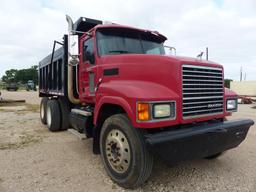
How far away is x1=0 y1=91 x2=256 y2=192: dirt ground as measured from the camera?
3.53 meters

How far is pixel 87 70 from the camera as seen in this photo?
498 centimetres

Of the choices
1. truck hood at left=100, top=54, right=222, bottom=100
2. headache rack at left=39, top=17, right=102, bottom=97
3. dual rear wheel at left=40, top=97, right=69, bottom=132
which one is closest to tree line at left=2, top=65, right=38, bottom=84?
headache rack at left=39, top=17, right=102, bottom=97

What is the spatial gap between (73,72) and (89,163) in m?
2.47

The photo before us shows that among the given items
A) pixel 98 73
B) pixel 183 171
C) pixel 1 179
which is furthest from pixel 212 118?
pixel 1 179

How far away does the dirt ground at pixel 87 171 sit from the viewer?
139 inches

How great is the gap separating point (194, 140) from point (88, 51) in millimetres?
2856

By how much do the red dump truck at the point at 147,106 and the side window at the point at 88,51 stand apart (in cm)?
2

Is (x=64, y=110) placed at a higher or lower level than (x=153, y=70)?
lower

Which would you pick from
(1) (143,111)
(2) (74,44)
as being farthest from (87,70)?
(1) (143,111)

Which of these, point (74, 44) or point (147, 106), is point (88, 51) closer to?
point (74, 44)

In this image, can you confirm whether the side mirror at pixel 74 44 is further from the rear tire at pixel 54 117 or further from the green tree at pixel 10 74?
the green tree at pixel 10 74

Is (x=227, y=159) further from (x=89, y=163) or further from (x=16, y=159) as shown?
(x=16, y=159)

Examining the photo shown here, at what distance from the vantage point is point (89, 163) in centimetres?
451

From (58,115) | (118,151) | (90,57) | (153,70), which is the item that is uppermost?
(90,57)
